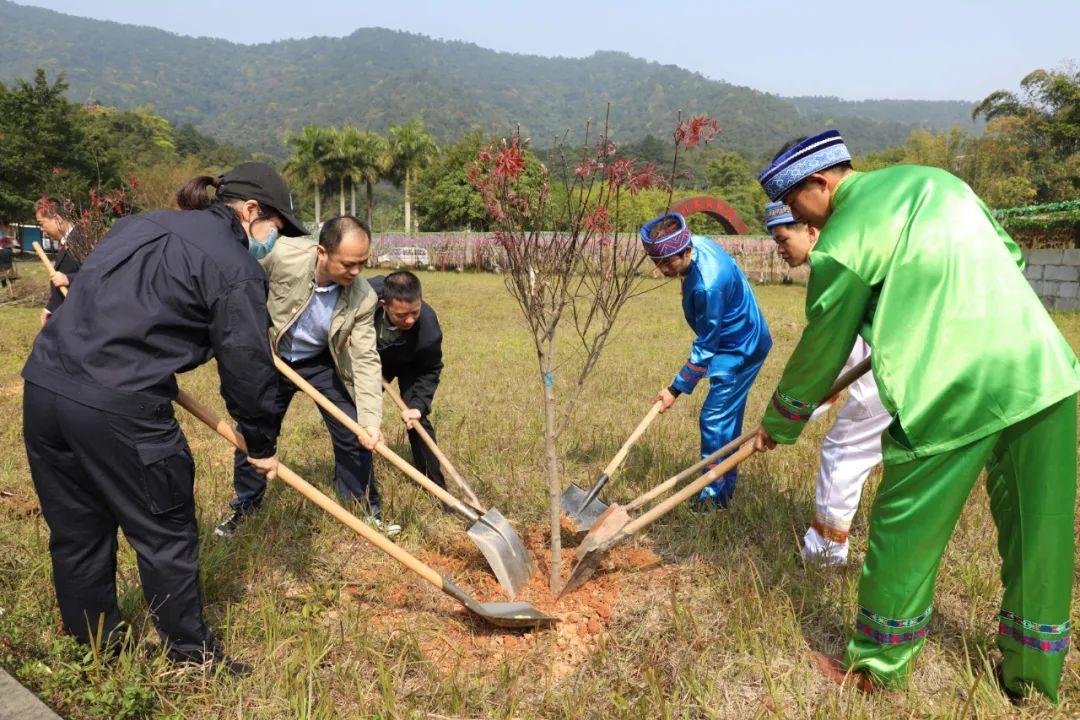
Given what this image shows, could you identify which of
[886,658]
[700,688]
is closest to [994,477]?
[886,658]

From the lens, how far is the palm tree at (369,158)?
54.0 metres

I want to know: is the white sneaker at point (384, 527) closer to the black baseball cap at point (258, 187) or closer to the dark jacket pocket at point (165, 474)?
the dark jacket pocket at point (165, 474)

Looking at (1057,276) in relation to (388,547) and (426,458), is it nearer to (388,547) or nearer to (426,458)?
(426,458)

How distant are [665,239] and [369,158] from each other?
2188 inches

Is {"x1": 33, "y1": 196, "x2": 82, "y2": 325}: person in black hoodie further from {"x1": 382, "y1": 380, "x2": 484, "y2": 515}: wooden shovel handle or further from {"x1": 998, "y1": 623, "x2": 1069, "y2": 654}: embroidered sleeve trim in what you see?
{"x1": 998, "y1": 623, "x2": 1069, "y2": 654}: embroidered sleeve trim

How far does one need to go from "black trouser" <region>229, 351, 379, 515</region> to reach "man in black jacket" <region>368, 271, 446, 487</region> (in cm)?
33

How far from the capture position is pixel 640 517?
2887 millimetres

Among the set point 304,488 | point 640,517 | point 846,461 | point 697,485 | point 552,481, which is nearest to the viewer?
point 304,488

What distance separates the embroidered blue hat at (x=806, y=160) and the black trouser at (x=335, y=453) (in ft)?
8.62

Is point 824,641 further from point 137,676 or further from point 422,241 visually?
point 422,241

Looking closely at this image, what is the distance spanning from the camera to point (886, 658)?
7.56 feet

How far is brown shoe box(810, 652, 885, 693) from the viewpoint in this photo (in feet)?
7.77

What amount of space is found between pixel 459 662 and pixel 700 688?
91cm

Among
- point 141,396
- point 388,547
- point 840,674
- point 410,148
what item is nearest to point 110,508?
point 141,396
